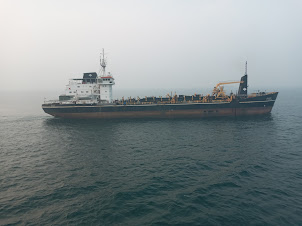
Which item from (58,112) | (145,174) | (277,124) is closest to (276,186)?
(145,174)

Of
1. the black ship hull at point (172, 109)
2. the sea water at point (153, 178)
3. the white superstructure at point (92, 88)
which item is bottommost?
the sea water at point (153, 178)

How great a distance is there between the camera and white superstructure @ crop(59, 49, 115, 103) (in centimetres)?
5426

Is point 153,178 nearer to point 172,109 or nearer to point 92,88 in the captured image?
point 172,109

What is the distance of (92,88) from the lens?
55.7 metres

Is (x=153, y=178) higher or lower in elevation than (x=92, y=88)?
lower

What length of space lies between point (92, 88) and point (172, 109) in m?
27.2

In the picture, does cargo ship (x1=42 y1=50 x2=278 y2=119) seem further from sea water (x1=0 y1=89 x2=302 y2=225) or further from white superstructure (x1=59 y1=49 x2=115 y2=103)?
sea water (x1=0 y1=89 x2=302 y2=225)

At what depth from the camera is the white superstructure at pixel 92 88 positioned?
5426 centimetres

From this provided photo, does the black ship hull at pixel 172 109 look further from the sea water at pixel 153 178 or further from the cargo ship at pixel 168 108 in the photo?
the sea water at pixel 153 178

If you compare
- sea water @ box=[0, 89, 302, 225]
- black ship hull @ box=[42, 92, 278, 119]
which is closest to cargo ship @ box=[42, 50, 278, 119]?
black ship hull @ box=[42, 92, 278, 119]

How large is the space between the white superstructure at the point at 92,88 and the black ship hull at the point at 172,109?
447 cm

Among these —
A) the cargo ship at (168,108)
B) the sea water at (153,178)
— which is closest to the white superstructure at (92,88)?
the cargo ship at (168,108)

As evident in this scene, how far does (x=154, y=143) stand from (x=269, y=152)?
60.9 feet

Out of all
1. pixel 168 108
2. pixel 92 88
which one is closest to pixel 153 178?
pixel 168 108
